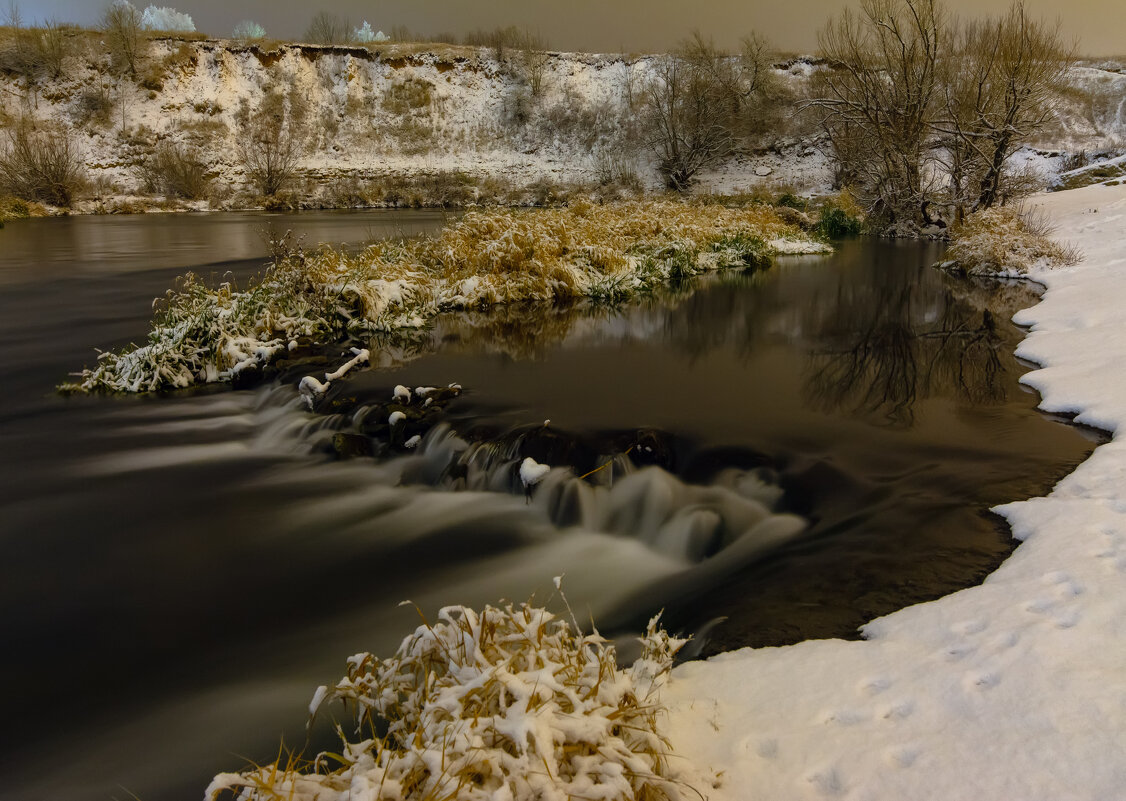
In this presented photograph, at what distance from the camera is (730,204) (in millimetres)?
29969

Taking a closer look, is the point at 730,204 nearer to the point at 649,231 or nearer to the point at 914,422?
the point at 649,231

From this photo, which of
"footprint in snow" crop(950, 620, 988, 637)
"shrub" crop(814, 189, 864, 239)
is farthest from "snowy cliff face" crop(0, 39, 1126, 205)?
"footprint in snow" crop(950, 620, 988, 637)

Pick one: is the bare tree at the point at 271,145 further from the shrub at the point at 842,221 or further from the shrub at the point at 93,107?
the shrub at the point at 842,221

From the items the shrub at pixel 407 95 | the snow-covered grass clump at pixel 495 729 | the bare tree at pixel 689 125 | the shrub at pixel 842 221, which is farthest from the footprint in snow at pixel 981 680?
the shrub at pixel 407 95

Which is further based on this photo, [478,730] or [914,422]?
[914,422]

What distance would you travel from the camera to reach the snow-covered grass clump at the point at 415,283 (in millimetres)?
8305

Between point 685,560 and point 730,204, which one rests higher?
point 730,204

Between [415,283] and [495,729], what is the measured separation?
34.3 feet

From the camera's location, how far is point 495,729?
6.13 feet

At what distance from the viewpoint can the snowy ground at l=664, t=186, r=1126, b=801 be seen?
2.09 m

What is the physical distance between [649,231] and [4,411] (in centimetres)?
1347

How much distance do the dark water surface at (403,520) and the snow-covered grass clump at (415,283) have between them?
71 cm

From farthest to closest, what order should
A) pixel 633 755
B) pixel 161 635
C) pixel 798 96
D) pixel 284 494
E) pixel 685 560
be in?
1. pixel 798 96
2. pixel 284 494
3. pixel 685 560
4. pixel 161 635
5. pixel 633 755

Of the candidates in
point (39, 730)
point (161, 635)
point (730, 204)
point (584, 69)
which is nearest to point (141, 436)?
point (161, 635)
